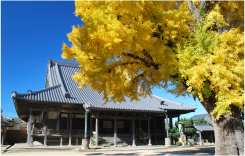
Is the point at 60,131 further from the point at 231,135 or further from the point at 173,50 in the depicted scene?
the point at 231,135

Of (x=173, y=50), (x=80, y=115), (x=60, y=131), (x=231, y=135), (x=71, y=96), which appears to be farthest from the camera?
(x=80, y=115)

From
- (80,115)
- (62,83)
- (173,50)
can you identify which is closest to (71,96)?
(62,83)

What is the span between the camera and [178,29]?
19.6ft

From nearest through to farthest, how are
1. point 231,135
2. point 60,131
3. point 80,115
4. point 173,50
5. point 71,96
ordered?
point 231,135 → point 173,50 → point 60,131 → point 71,96 → point 80,115

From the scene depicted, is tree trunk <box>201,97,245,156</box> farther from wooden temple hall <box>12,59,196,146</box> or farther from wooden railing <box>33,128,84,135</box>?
wooden railing <box>33,128,84,135</box>

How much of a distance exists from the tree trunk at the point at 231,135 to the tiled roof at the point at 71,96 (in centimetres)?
725

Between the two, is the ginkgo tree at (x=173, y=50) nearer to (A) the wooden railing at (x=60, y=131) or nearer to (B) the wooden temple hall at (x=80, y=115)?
(B) the wooden temple hall at (x=80, y=115)

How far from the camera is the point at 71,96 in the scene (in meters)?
17.1

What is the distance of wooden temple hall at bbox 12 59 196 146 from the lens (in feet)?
51.1

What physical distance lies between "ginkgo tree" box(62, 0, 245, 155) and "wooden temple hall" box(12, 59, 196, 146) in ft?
32.5

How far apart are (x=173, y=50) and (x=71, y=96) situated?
1279 cm

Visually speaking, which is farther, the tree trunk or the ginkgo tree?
the tree trunk

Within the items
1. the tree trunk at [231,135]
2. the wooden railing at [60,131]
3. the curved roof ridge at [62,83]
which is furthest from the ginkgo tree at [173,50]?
the wooden railing at [60,131]

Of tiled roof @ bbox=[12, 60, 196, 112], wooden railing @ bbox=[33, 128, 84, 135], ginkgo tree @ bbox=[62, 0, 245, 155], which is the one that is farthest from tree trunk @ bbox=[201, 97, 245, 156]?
wooden railing @ bbox=[33, 128, 84, 135]
